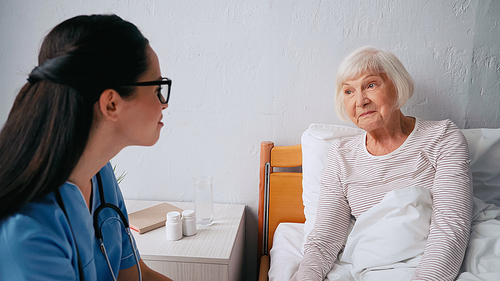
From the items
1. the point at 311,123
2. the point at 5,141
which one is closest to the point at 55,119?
the point at 5,141

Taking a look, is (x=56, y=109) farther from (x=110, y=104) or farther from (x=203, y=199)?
(x=203, y=199)

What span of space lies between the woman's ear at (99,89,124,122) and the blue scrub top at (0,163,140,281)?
6.7 inches

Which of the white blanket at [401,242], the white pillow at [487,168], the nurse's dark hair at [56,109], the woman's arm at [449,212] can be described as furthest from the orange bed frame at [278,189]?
the nurse's dark hair at [56,109]

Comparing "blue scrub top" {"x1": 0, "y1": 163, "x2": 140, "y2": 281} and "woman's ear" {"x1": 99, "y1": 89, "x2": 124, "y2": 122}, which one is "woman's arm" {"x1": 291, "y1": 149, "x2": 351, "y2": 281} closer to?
"blue scrub top" {"x1": 0, "y1": 163, "x2": 140, "y2": 281}

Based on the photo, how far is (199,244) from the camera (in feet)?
3.88

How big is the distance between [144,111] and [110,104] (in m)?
0.09

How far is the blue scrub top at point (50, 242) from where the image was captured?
548 mm

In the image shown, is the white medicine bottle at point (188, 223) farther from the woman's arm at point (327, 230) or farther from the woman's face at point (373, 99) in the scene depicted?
the woman's face at point (373, 99)

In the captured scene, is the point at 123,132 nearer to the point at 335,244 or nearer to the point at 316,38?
the point at 335,244

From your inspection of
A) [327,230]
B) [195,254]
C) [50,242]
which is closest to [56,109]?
[50,242]

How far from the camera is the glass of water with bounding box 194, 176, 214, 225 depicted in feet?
4.30

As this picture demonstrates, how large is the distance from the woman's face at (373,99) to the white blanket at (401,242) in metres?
0.25

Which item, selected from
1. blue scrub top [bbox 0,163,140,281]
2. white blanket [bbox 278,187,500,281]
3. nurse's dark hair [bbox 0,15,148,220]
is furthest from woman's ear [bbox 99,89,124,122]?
white blanket [bbox 278,187,500,281]

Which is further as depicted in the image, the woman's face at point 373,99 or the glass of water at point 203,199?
the glass of water at point 203,199
